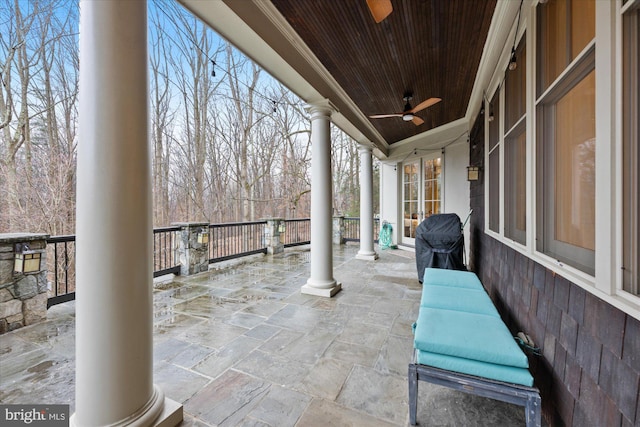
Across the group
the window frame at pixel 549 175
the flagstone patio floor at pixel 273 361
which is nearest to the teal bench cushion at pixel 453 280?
the flagstone patio floor at pixel 273 361

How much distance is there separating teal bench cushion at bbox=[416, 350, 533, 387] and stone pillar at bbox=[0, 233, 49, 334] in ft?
12.3

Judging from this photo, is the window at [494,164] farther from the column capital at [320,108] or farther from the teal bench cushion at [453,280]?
the column capital at [320,108]

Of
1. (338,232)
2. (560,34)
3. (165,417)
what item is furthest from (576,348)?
(338,232)

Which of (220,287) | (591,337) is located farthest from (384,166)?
(591,337)

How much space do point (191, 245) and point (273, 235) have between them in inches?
94.0

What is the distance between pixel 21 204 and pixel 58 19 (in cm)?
411

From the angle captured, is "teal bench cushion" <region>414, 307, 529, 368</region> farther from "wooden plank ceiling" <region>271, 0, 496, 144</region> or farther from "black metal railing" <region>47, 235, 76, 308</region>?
"black metal railing" <region>47, 235, 76, 308</region>

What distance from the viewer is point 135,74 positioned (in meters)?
1.31

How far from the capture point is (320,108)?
360 cm

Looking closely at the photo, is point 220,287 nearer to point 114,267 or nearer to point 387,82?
point 114,267

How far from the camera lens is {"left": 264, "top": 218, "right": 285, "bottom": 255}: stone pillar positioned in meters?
6.77

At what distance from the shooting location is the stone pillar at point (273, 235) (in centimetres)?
677

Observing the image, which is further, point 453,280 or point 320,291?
point 320,291

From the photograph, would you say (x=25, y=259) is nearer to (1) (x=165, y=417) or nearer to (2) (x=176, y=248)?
(2) (x=176, y=248)
